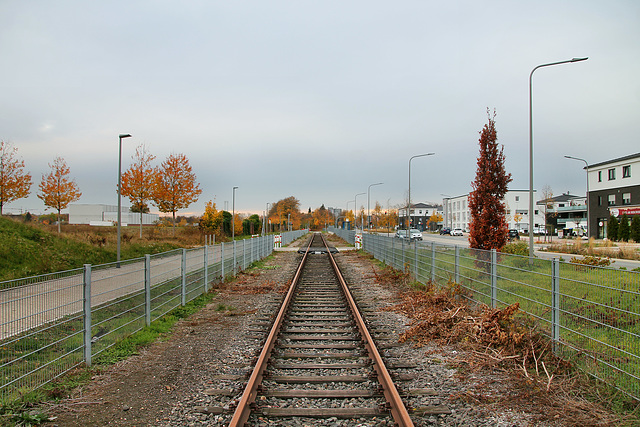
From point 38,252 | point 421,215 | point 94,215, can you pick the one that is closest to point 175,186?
point 38,252

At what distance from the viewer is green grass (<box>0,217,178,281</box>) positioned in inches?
591

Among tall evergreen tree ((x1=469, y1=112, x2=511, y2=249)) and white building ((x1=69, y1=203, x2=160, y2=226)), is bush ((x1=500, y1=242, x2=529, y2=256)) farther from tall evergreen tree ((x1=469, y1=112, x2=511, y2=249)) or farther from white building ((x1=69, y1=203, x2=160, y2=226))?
white building ((x1=69, y1=203, x2=160, y2=226))

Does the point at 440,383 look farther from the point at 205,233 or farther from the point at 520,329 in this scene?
the point at 205,233

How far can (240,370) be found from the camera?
5727mm

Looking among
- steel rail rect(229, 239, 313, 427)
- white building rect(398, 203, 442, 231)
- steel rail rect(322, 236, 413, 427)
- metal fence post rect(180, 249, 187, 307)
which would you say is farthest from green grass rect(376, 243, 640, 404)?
white building rect(398, 203, 442, 231)

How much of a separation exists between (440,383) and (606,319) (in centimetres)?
248

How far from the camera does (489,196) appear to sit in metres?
15.5

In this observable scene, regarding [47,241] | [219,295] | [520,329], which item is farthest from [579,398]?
[47,241]

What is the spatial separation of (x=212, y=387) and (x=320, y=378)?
1327mm

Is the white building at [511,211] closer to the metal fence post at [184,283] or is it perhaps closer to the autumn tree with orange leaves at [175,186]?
the autumn tree with orange leaves at [175,186]

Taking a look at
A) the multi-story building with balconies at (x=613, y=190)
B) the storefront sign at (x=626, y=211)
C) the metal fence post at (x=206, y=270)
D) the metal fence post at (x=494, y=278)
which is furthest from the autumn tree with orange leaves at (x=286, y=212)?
the metal fence post at (x=494, y=278)

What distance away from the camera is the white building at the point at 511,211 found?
98.4 metres

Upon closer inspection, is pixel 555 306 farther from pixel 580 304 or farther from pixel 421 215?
pixel 421 215

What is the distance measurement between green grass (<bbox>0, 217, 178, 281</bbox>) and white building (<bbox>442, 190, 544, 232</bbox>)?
81.8m
